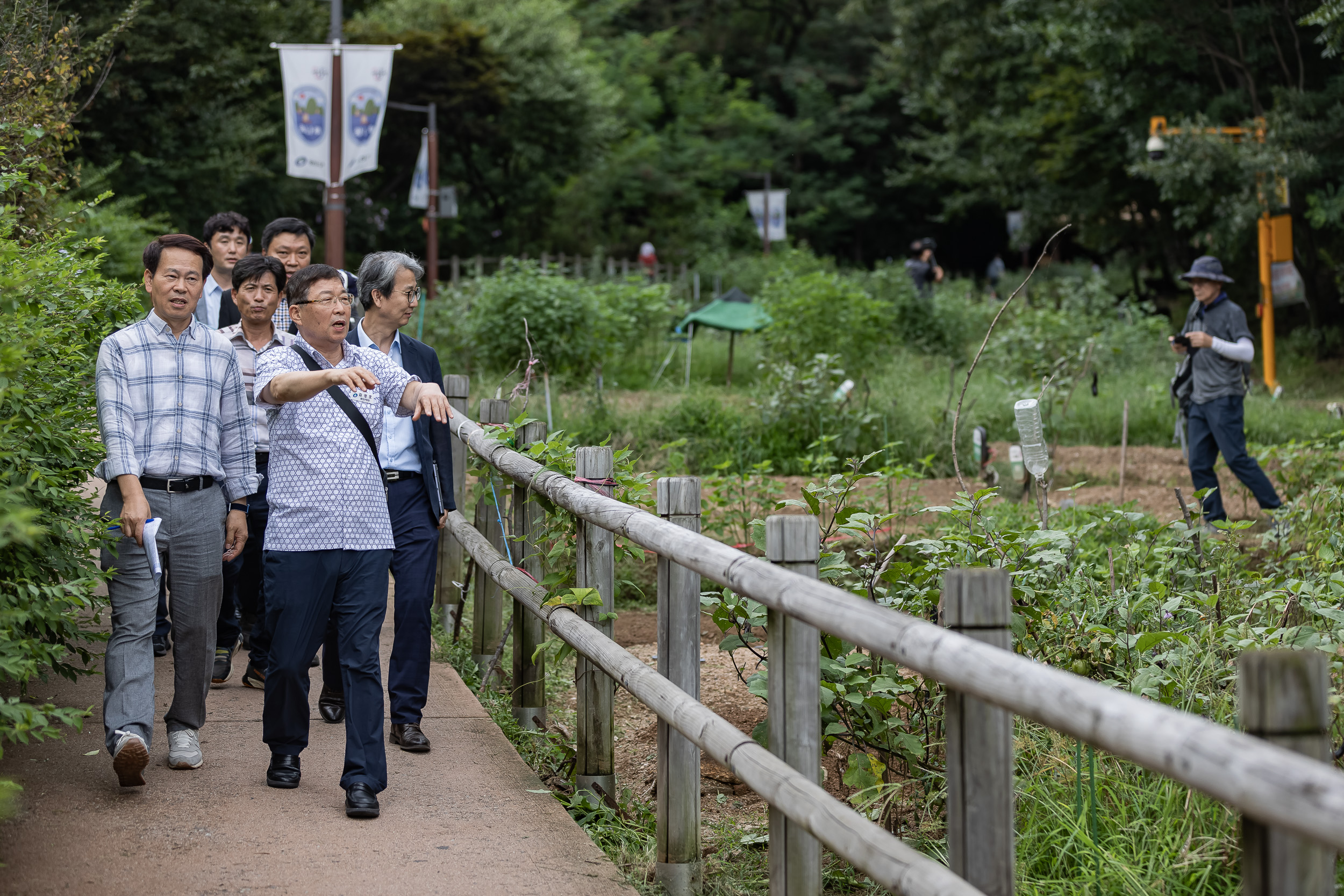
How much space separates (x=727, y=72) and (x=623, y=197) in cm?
963

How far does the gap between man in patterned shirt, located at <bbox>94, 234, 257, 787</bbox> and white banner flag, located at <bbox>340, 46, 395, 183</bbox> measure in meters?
11.5

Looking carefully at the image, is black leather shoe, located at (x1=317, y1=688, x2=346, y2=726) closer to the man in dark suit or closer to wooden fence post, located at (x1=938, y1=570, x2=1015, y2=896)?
the man in dark suit

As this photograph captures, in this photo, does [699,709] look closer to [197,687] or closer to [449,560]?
[197,687]

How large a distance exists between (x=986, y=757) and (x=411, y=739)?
262 cm

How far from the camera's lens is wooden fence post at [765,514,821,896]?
297 cm

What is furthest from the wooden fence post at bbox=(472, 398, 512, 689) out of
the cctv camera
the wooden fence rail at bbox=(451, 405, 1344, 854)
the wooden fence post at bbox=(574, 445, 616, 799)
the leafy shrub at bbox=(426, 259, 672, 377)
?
the cctv camera

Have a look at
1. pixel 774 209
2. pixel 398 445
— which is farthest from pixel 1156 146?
pixel 774 209

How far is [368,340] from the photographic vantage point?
15.2 feet

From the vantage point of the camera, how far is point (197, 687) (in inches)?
163

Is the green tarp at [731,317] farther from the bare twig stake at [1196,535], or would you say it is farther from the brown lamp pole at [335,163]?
the bare twig stake at [1196,535]

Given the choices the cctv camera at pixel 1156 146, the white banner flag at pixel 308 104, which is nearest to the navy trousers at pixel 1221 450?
the white banner flag at pixel 308 104

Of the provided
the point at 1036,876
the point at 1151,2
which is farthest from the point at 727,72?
the point at 1036,876

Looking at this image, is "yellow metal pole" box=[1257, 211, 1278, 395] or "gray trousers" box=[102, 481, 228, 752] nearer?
"gray trousers" box=[102, 481, 228, 752]

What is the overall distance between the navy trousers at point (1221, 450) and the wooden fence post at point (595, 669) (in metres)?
5.35
